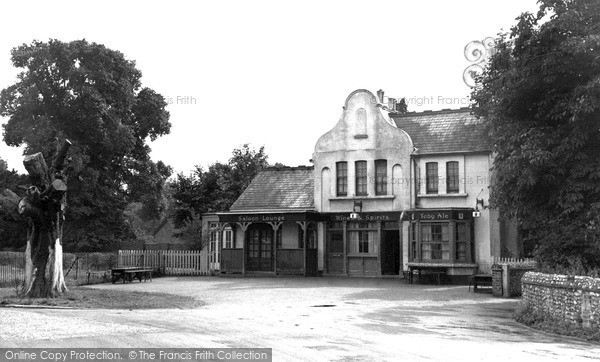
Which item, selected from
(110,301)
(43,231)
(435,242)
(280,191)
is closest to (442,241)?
(435,242)

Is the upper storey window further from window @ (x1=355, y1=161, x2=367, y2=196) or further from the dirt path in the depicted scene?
the dirt path

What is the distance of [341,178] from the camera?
35.3 metres

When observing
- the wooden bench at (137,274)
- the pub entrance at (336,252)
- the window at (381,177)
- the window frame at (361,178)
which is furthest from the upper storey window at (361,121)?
the wooden bench at (137,274)

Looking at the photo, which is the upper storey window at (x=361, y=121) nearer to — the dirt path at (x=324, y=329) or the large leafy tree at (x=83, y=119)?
the dirt path at (x=324, y=329)

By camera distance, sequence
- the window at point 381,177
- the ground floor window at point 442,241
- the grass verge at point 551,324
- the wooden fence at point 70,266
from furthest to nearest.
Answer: the window at point 381,177 < the ground floor window at point 442,241 < the wooden fence at point 70,266 < the grass verge at point 551,324

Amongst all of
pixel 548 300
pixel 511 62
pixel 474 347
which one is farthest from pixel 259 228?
pixel 474 347

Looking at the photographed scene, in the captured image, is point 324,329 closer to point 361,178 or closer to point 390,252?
point 390,252

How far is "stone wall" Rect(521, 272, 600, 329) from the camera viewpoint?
1500 centimetres

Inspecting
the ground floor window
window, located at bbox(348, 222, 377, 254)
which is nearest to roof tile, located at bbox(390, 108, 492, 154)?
the ground floor window

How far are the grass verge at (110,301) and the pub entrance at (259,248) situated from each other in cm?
1399

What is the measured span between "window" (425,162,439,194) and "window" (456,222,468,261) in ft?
8.20

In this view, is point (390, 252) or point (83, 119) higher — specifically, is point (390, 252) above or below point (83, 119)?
below

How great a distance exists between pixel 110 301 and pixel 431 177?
17772 mm

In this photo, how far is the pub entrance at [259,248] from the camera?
3644cm
